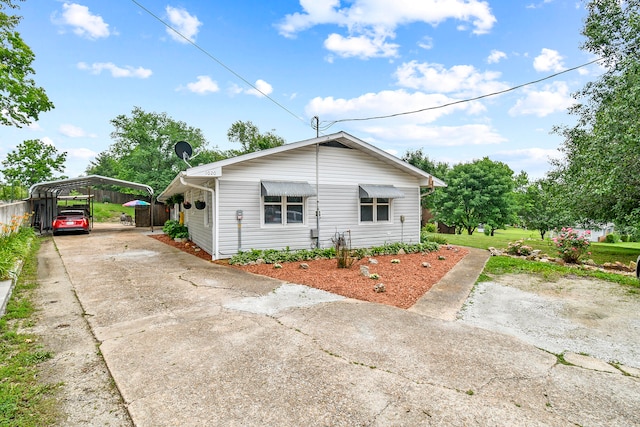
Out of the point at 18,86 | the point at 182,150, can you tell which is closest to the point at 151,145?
the point at 18,86

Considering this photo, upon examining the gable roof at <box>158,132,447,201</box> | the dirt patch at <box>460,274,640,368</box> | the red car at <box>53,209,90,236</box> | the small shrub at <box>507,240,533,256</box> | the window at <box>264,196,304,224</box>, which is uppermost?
the gable roof at <box>158,132,447,201</box>

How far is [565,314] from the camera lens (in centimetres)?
468

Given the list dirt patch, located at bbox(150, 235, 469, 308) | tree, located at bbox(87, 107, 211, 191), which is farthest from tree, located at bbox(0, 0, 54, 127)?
tree, located at bbox(87, 107, 211, 191)

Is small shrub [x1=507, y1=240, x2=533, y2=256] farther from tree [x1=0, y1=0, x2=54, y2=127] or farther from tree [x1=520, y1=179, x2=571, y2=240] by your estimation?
tree [x1=0, y1=0, x2=54, y2=127]

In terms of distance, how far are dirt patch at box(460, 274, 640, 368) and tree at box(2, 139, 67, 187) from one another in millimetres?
26380

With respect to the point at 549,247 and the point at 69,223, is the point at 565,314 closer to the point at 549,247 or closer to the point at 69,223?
the point at 549,247

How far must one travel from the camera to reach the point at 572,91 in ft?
40.2

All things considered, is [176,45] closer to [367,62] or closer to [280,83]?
[280,83]

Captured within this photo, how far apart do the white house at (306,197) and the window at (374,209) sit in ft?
0.12

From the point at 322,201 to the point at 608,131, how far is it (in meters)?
8.08

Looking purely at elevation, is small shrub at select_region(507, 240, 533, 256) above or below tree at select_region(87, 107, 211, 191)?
below

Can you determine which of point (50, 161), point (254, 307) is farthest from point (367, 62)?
point (50, 161)

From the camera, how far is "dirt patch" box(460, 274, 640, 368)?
3.57 m

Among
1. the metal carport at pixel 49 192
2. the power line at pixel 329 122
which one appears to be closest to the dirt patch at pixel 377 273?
the power line at pixel 329 122
